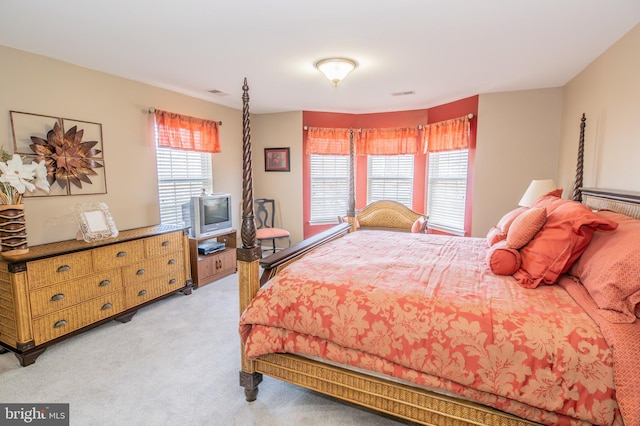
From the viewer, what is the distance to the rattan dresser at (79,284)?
2.40m

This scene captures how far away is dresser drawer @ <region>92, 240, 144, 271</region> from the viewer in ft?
9.46

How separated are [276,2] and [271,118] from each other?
3.53m

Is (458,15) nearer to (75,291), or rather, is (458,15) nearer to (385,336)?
(385,336)

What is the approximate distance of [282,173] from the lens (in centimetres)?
549

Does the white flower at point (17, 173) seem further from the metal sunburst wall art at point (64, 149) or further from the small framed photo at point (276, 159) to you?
the small framed photo at point (276, 159)

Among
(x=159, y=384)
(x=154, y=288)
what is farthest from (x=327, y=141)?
(x=159, y=384)

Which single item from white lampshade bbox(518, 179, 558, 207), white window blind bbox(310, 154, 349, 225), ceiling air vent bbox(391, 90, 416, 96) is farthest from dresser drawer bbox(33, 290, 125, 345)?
white lampshade bbox(518, 179, 558, 207)

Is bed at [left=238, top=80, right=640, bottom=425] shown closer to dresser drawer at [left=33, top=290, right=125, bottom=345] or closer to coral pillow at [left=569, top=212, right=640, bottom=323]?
coral pillow at [left=569, top=212, right=640, bottom=323]

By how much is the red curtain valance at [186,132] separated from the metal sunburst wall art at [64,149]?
705 mm

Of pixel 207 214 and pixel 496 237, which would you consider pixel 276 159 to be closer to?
pixel 207 214

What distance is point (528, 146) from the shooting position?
4016 mm

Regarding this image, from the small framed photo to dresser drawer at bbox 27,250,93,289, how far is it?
3.20m

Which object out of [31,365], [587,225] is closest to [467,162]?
[587,225]

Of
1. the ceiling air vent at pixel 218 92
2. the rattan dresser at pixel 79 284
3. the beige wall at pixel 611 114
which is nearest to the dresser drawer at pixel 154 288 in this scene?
the rattan dresser at pixel 79 284
